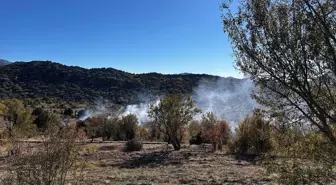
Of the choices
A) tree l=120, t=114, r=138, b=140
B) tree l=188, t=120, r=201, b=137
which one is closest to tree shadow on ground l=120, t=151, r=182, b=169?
tree l=188, t=120, r=201, b=137

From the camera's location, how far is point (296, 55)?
729cm

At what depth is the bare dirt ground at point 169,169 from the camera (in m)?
14.5

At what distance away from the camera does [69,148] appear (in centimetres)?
915

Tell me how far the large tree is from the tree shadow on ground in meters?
13.2

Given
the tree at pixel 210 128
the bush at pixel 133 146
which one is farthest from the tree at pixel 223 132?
the bush at pixel 133 146

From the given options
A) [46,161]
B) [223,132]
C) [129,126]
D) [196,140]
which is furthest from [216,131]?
[46,161]

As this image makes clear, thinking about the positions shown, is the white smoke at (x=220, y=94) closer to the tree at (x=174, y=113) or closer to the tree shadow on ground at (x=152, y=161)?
→ the tree at (x=174, y=113)

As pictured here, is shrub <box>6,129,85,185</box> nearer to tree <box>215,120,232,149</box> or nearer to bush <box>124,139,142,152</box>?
bush <box>124,139,142,152</box>

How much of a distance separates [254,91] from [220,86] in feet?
307

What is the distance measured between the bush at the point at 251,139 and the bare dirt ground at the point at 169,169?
10.4ft

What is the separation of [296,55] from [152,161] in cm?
1620

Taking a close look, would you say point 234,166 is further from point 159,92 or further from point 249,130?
point 159,92

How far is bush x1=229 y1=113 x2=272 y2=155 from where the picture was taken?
996 inches

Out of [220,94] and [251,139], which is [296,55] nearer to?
[251,139]
